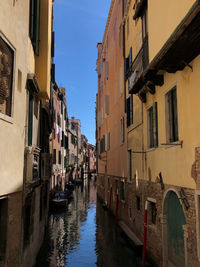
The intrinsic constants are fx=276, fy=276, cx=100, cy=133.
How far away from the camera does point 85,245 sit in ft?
45.1

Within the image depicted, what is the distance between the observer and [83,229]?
1744 cm

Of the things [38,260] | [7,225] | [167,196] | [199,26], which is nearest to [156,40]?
[199,26]

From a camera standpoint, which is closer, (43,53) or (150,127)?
(43,53)

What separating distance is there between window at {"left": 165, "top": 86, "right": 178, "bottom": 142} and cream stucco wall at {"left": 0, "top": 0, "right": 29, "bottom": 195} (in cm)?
420

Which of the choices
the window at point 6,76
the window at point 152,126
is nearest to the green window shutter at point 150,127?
the window at point 152,126

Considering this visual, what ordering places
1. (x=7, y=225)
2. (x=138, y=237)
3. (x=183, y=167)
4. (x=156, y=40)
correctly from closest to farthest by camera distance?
(x=7, y=225) < (x=183, y=167) < (x=156, y=40) < (x=138, y=237)

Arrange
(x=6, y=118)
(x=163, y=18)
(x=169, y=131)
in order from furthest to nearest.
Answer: (x=169, y=131) → (x=163, y=18) → (x=6, y=118)

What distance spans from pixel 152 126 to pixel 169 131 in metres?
2.03

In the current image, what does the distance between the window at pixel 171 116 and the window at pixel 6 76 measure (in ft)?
14.6

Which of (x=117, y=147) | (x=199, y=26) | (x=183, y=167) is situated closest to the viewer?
(x=199, y=26)

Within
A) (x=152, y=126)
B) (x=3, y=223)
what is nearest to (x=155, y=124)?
(x=152, y=126)

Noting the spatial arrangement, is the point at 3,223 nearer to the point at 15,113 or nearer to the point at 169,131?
the point at 15,113

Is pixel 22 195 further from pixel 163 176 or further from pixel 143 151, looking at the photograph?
pixel 143 151

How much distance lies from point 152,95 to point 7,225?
252 inches
